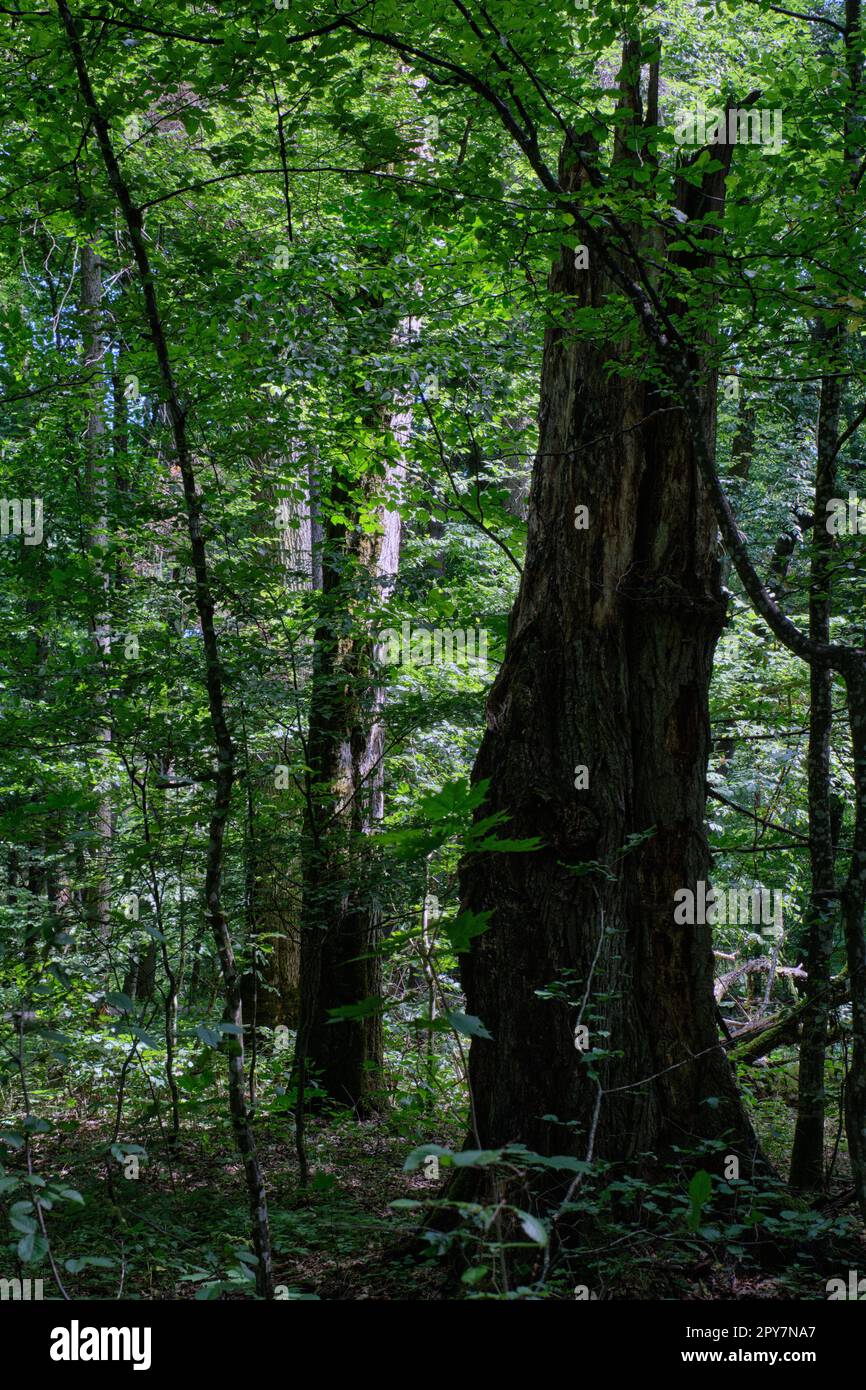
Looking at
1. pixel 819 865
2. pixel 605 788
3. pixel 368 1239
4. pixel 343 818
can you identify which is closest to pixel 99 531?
pixel 343 818

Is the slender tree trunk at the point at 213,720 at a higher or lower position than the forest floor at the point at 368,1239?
higher

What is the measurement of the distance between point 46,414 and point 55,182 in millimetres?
3488

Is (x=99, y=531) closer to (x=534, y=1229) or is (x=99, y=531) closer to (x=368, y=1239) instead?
(x=368, y=1239)

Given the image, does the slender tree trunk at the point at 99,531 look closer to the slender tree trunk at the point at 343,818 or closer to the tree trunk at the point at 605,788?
the slender tree trunk at the point at 343,818

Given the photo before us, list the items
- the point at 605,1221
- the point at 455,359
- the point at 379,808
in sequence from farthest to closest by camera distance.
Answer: the point at 379,808 < the point at 455,359 < the point at 605,1221

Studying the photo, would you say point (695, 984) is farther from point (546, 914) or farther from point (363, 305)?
point (363, 305)

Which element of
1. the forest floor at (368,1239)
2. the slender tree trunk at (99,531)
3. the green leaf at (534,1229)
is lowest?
the forest floor at (368,1239)

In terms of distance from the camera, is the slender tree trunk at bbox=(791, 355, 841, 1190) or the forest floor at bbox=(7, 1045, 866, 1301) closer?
the forest floor at bbox=(7, 1045, 866, 1301)

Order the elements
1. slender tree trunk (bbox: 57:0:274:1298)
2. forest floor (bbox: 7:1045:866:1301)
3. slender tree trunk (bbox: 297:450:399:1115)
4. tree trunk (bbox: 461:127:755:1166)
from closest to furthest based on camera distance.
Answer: slender tree trunk (bbox: 57:0:274:1298)
forest floor (bbox: 7:1045:866:1301)
tree trunk (bbox: 461:127:755:1166)
slender tree trunk (bbox: 297:450:399:1115)

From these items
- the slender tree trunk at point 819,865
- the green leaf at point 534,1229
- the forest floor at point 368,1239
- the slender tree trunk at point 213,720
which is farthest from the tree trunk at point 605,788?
the green leaf at point 534,1229

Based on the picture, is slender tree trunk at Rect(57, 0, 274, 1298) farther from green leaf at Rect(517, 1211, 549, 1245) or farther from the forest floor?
green leaf at Rect(517, 1211, 549, 1245)

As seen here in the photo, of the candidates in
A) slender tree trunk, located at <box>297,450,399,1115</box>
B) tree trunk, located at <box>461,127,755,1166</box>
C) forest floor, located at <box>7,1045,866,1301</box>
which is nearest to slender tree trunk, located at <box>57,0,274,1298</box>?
forest floor, located at <box>7,1045,866,1301</box>
